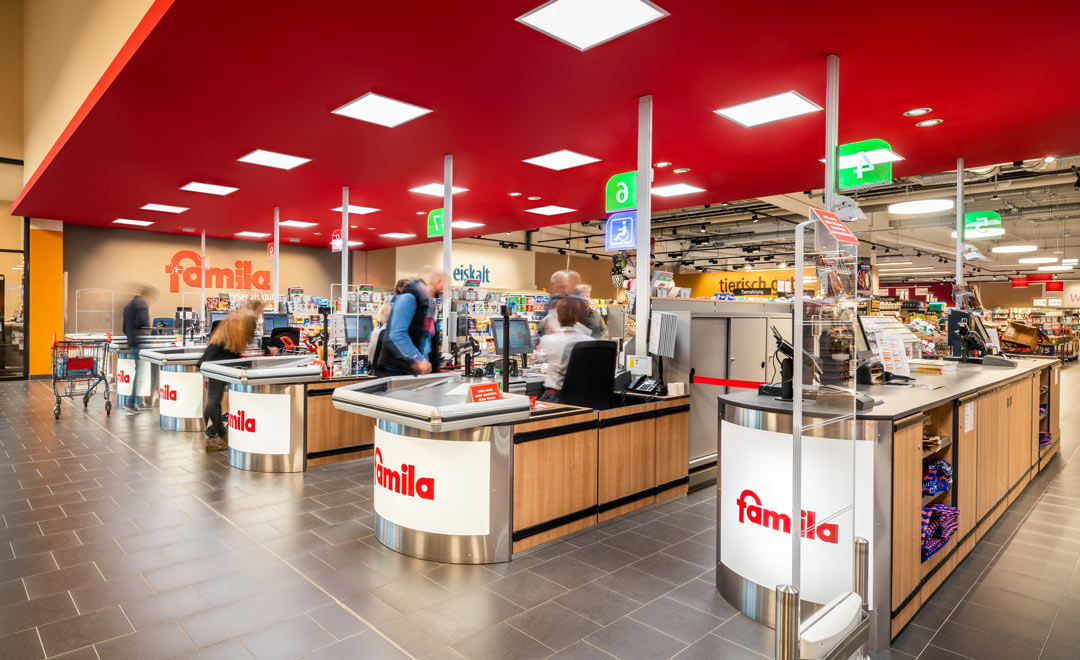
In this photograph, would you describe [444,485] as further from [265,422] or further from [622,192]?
[622,192]

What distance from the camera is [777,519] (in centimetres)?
269

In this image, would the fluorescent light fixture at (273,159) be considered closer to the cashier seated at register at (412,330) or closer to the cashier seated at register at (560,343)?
the cashier seated at register at (412,330)

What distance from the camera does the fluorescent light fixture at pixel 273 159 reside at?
753 centimetres

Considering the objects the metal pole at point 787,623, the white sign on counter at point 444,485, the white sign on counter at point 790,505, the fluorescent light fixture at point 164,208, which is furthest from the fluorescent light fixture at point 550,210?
the metal pole at point 787,623

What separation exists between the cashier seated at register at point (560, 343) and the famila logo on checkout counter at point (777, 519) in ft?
7.25

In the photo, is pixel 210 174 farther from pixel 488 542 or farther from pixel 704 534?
pixel 704 534

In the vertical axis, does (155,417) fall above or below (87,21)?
below

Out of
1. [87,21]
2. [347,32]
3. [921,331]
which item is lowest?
[921,331]

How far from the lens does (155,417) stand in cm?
817

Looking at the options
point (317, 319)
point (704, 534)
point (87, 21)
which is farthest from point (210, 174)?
point (704, 534)

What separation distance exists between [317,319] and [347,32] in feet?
24.7

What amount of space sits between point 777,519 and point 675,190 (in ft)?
25.1

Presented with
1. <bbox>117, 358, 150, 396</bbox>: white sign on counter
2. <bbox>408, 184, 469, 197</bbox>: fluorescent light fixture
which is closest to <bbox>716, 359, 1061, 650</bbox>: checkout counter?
<bbox>408, 184, 469, 197</bbox>: fluorescent light fixture

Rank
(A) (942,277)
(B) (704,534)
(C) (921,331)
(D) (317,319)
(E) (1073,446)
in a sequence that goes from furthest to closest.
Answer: (A) (942,277)
(D) (317,319)
(E) (1073,446)
(C) (921,331)
(B) (704,534)
